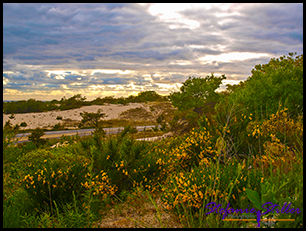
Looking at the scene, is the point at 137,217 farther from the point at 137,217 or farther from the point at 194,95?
the point at 194,95

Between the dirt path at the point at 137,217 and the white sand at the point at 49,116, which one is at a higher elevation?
the white sand at the point at 49,116

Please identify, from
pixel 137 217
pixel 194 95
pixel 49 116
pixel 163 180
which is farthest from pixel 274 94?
Answer: pixel 49 116

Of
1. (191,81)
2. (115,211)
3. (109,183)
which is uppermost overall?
(191,81)

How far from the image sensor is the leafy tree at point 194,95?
75.7ft

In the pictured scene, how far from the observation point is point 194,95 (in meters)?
23.8

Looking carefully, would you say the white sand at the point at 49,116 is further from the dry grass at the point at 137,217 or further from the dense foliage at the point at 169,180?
the dry grass at the point at 137,217

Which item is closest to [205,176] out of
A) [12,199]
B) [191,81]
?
[12,199]

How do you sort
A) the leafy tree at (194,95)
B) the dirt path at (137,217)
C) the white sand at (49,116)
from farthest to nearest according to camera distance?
the white sand at (49,116)
the leafy tree at (194,95)
the dirt path at (137,217)

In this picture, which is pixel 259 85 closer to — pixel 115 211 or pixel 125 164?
pixel 125 164

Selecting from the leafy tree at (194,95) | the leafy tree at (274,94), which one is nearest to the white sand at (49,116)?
the leafy tree at (194,95)

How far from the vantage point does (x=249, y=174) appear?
12.2 feet

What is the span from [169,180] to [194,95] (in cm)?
1980

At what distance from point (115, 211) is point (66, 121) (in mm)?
30506

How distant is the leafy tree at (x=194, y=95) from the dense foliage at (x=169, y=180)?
53.2ft
